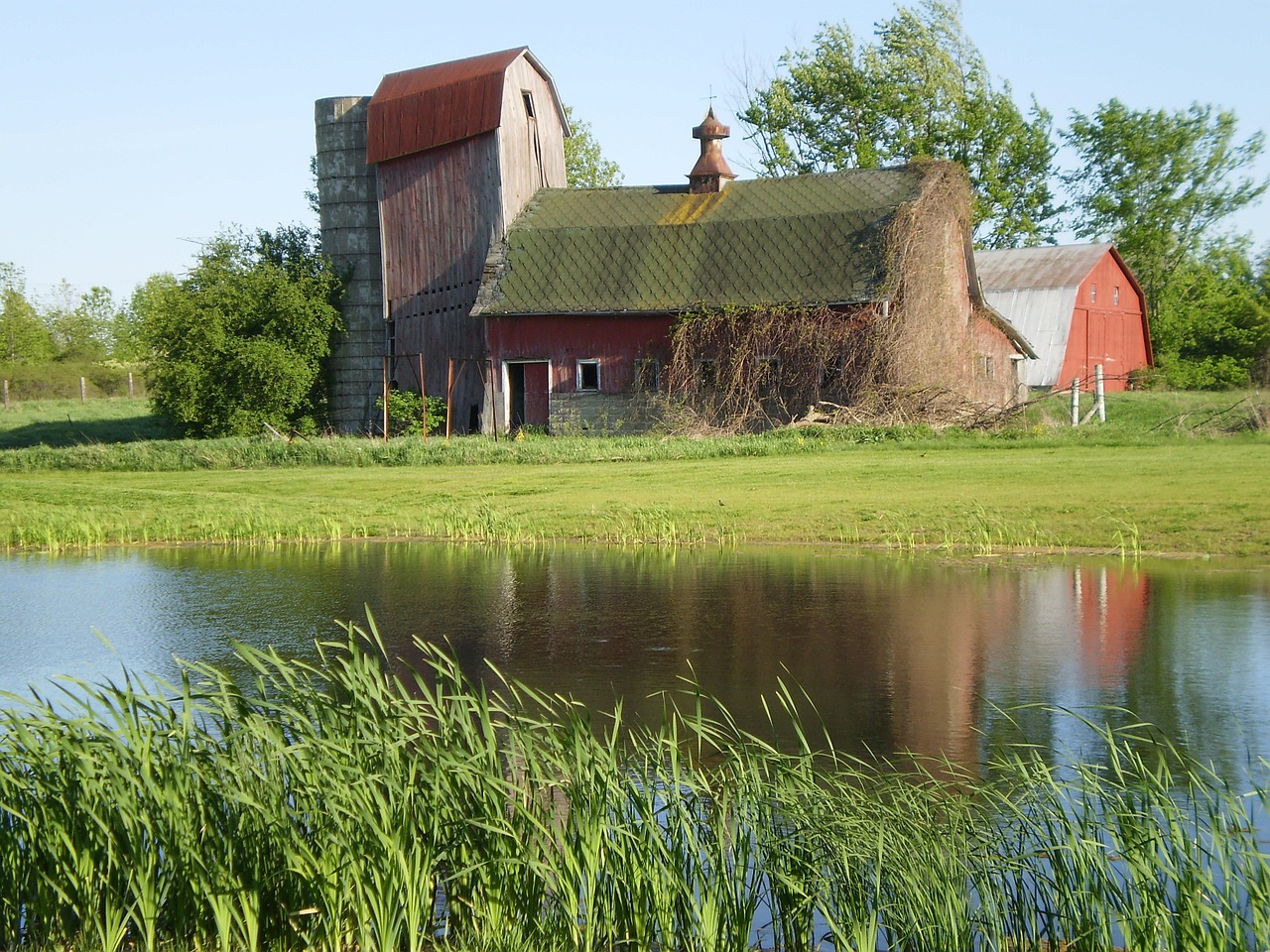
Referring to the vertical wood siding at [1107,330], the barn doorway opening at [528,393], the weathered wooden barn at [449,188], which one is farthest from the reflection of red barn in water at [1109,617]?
the vertical wood siding at [1107,330]

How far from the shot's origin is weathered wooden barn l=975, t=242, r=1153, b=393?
42.9 metres

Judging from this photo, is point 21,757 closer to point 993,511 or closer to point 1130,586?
point 1130,586

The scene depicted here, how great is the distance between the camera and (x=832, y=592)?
43.3 ft

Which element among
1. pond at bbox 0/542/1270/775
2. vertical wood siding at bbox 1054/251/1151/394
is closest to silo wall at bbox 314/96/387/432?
vertical wood siding at bbox 1054/251/1151/394

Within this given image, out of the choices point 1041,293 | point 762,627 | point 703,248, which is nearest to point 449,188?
point 703,248

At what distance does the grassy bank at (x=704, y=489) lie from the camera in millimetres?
16641

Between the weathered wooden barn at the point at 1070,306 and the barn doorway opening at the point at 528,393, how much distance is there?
16.2 m

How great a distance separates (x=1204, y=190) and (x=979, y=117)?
45.6ft

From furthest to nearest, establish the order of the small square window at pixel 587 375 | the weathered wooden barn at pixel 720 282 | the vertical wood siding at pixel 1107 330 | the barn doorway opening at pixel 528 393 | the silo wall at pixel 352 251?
1. the vertical wood siding at pixel 1107 330
2. the silo wall at pixel 352 251
3. the barn doorway opening at pixel 528 393
4. the small square window at pixel 587 375
5. the weathered wooden barn at pixel 720 282

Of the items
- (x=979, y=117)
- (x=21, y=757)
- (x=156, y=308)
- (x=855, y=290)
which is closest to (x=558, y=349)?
(x=855, y=290)

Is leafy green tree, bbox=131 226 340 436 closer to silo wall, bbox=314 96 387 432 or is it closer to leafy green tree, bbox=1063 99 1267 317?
silo wall, bbox=314 96 387 432

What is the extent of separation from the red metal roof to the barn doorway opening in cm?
583

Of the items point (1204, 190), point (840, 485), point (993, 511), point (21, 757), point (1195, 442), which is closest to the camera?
point (21, 757)

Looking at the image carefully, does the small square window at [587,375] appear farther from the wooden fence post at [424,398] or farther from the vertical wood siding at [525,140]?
the vertical wood siding at [525,140]
